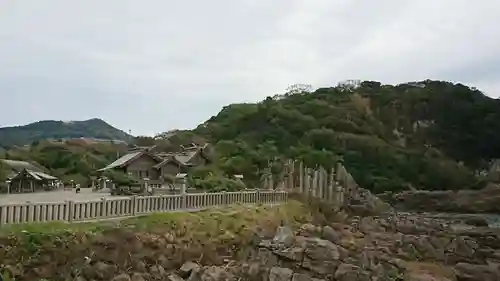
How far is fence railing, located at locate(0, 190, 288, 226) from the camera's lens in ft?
39.9

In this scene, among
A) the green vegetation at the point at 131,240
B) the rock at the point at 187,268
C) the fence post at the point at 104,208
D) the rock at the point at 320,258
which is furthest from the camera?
the rock at the point at 320,258

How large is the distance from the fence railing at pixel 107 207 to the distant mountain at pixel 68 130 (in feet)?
301

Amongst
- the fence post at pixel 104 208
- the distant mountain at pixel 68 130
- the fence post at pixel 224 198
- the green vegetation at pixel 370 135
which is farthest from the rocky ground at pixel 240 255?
the distant mountain at pixel 68 130

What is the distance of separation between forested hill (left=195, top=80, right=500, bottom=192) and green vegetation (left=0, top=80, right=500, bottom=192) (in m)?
0.11

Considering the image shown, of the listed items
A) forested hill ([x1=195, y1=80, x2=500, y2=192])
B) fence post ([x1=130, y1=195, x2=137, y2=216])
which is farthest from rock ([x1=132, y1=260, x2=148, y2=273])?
forested hill ([x1=195, y1=80, x2=500, y2=192])

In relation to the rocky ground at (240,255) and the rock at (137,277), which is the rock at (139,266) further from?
the rock at (137,277)

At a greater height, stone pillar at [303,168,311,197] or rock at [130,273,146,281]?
stone pillar at [303,168,311,197]

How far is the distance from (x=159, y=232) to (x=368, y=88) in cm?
7278

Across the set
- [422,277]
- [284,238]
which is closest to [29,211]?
[284,238]

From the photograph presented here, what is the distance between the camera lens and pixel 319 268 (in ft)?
49.1

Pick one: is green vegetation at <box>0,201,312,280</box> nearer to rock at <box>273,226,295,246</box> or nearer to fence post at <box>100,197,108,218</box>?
fence post at <box>100,197,108,218</box>

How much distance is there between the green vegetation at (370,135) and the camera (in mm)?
46469

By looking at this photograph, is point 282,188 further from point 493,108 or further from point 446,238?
point 493,108

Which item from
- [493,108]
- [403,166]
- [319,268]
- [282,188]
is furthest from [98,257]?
[493,108]
